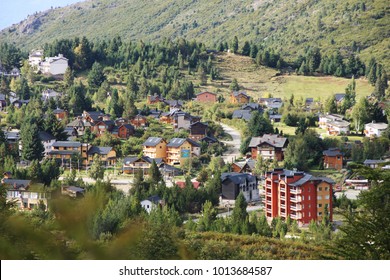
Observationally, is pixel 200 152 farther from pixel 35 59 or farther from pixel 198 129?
pixel 35 59

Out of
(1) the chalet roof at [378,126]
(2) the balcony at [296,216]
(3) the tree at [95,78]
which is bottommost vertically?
(2) the balcony at [296,216]

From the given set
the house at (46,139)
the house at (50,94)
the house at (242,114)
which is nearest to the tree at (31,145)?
the house at (46,139)

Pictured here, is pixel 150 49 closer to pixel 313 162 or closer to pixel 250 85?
pixel 250 85

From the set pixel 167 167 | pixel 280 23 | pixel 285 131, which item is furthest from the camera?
pixel 280 23

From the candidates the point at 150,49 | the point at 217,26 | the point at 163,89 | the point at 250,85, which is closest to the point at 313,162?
the point at 163,89

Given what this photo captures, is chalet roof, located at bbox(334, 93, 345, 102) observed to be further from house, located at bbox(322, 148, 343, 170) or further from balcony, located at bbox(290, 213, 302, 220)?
balcony, located at bbox(290, 213, 302, 220)

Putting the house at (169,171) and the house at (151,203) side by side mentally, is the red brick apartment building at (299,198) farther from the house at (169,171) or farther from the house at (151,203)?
the house at (169,171)

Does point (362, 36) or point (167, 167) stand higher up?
point (362, 36)

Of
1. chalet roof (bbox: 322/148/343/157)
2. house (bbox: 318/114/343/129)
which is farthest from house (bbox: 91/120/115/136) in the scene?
house (bbox: 318/114/343/129)
